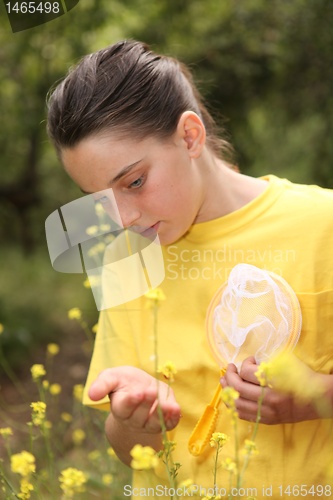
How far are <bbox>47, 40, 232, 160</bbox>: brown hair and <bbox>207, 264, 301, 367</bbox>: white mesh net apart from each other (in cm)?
26

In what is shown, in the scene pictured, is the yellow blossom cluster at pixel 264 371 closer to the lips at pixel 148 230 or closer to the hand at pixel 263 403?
the hand at pixel 263 403

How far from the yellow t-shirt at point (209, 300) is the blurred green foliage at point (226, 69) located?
1.08 m

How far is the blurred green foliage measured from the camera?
2.20 m

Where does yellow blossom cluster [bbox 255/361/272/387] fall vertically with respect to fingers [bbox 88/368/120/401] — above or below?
above

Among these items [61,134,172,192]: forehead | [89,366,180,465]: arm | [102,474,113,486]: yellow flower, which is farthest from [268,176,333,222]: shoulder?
[102,474,113,486]: yellow flower

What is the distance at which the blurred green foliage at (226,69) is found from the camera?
7.22ft

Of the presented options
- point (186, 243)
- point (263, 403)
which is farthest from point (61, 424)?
point (263, 403)

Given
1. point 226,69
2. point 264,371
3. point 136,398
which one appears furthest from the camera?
point 226,69

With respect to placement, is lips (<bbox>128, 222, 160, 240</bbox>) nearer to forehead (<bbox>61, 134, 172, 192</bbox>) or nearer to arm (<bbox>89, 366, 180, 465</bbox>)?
forehead (<bbox>61, 134, 172, 192</bbox>)

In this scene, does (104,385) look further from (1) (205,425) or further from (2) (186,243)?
(2) (186,243)

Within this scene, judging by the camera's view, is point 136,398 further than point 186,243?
No

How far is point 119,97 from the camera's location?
1079 millimetres

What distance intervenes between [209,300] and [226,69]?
56.9 inches

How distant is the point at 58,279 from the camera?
2.88m
